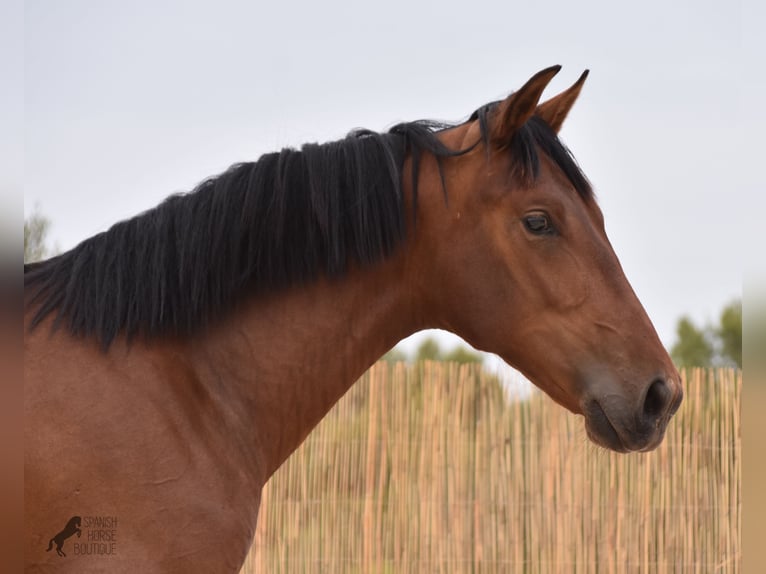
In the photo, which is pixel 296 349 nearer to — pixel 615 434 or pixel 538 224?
pixel 538 224

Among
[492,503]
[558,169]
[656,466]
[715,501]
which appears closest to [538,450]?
[492,503]

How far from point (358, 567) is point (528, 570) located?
123 centimetres

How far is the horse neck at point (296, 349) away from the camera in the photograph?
2406mm

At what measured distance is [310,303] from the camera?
2.51 m

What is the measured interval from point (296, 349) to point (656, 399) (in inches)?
42.2

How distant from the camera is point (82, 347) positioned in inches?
86.8

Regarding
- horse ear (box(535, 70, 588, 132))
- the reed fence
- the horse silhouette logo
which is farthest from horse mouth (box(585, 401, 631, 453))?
the reed fence

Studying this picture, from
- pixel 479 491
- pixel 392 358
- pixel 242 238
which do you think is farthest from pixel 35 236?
pixel 392 358

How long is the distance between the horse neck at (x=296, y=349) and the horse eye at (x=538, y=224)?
0.40 metres

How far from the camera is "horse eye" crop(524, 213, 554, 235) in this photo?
2.51 meters

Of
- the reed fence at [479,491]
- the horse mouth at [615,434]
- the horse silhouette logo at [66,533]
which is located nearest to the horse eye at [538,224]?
the horse mouth at [615,434]

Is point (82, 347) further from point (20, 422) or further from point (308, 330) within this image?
point (20, 422)

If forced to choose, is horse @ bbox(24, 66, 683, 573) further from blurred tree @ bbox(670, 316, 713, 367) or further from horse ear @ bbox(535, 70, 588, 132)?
blurred tree @ bbox(670, 316, 713, 367)

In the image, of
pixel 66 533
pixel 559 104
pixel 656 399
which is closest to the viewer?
pixel 66 533
